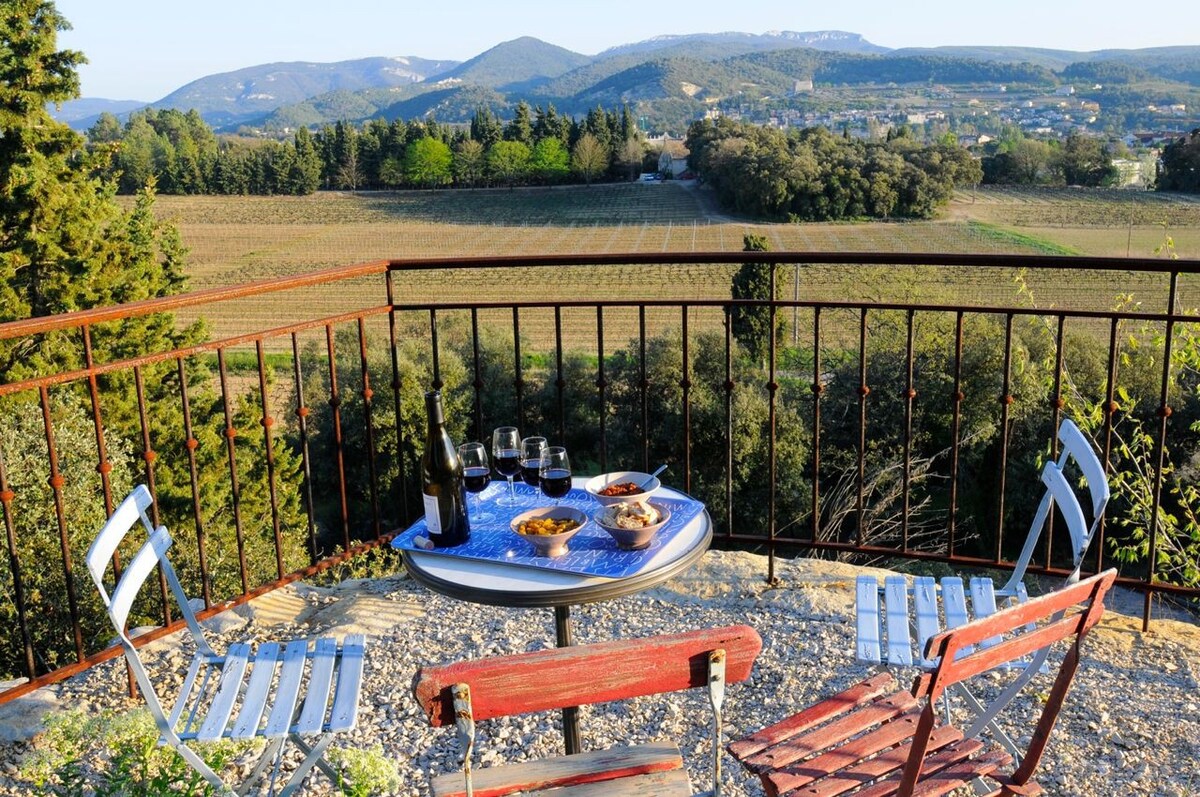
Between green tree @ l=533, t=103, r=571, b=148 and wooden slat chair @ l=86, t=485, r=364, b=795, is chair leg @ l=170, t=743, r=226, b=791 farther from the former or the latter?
green tree @ l=533, t=103, r=571, b=148

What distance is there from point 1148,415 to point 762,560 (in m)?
16.2

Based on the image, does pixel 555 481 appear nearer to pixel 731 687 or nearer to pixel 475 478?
pixel 475 478

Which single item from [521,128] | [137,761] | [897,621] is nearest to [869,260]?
[897,621]

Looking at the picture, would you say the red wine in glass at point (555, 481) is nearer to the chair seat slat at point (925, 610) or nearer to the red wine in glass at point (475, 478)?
the red wine in glass at point (475, 478)

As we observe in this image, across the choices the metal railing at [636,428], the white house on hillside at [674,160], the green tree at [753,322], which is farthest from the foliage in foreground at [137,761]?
the white house on hillside at [674,160]

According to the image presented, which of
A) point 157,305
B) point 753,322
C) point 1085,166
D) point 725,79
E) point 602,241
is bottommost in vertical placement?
point 753,322

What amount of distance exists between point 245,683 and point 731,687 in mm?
1490

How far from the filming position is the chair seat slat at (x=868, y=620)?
7.66ft

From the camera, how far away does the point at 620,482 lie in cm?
238

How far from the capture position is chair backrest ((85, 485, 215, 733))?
1956 millimetres

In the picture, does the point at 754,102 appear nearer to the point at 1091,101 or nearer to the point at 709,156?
the point at 1091,101

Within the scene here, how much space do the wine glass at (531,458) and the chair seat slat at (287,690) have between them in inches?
26.8

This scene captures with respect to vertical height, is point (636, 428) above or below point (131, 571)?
below

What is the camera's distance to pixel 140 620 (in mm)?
8117
